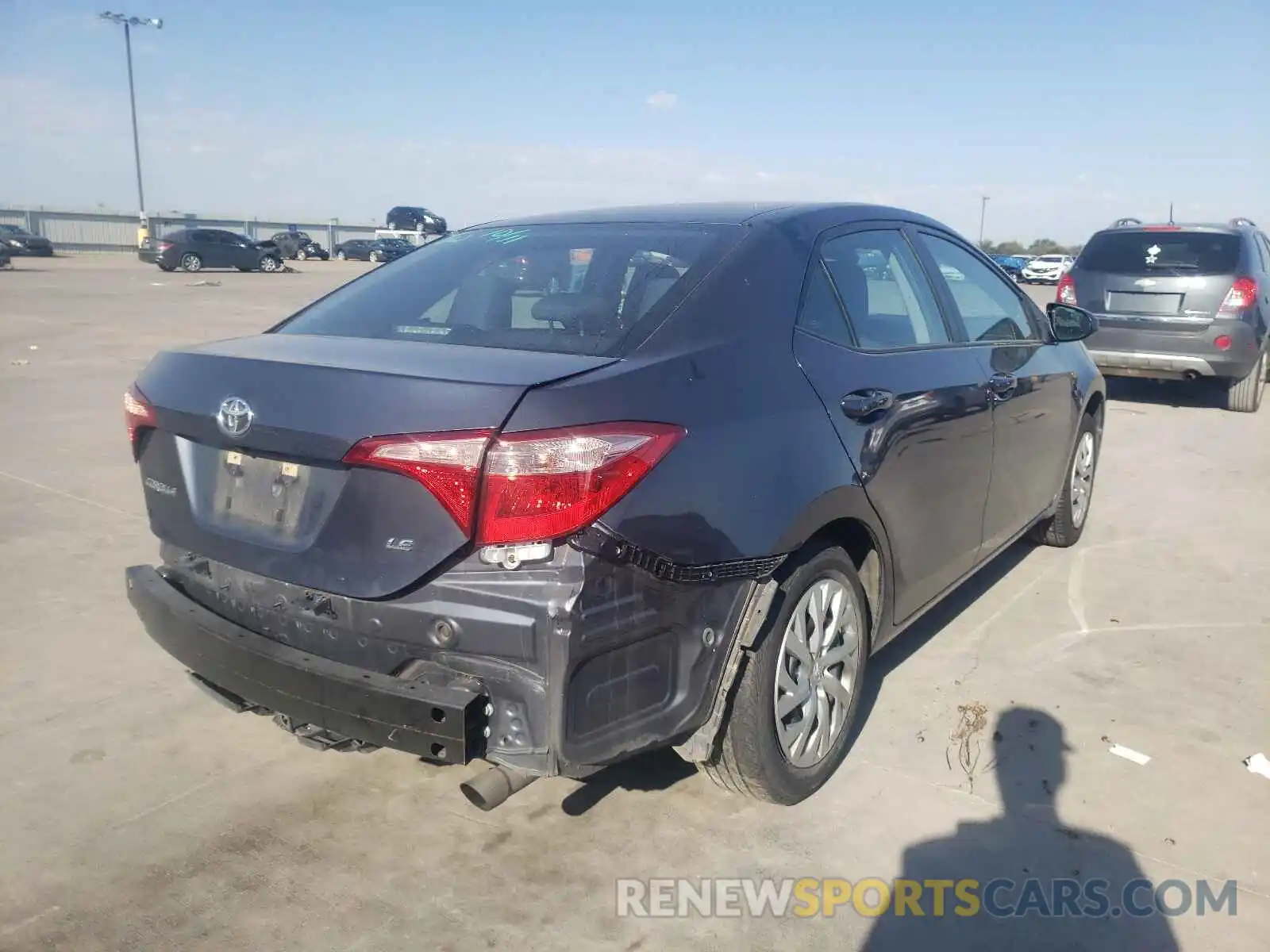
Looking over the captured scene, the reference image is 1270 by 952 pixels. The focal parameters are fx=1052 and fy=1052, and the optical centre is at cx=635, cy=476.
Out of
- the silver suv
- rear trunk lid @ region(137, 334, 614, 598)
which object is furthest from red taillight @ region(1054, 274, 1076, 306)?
rear trunk lid @ region(137, 334, 614, 598)

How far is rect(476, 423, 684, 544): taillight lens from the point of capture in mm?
2299

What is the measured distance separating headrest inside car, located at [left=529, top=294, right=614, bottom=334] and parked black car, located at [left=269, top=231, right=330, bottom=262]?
1762 inches

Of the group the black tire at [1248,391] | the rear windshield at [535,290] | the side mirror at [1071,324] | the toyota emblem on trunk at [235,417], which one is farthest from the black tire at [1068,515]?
the black tire at [1248,391]

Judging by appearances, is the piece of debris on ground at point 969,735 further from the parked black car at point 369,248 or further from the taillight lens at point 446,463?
the parked black car at point 369,248

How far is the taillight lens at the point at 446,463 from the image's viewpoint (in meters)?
2.31

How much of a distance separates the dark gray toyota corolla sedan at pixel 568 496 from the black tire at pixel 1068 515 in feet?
6.89

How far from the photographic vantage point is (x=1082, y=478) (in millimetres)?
5781

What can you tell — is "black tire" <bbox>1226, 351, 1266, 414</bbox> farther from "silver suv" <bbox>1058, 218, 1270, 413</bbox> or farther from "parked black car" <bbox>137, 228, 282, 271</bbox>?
"parked black car" <bbox>137, 228, 282, 271</bbox>

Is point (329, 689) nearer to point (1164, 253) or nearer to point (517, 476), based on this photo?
point (517, 476)

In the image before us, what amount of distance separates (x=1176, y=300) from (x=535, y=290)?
8.52m

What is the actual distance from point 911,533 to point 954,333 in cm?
91

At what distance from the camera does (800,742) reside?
3.13 meters

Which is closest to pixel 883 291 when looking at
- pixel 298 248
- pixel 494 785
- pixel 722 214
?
pixel 722 214

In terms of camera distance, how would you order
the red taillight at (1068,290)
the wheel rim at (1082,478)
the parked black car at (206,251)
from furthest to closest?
1. the parked black car at (206,251)
2. the red taillight at (1068,290)
3. the wheel rim at (1082,478)
